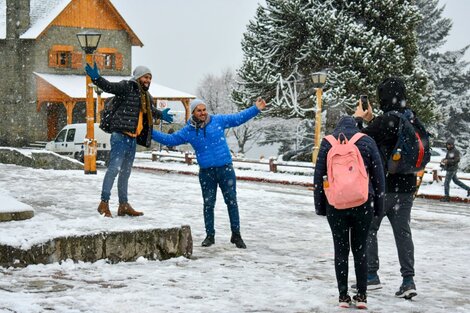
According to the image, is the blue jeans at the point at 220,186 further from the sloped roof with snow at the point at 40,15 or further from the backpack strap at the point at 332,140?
the sloped roof with snow at the point at 40,15

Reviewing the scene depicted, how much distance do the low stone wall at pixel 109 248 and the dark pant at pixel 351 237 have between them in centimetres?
237

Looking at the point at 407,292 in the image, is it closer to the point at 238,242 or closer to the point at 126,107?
the point at 238,242

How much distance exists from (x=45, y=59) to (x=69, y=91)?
4704 millimetres

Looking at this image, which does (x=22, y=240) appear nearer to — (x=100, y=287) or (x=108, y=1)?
(x=100, y=287)

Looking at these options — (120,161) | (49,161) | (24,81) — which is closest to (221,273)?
(120,161)

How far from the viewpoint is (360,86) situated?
106 ft

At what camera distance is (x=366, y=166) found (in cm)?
584

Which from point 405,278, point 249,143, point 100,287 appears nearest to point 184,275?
point 100,287

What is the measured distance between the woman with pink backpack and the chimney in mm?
41640

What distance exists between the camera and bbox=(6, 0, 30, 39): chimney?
4450 cm

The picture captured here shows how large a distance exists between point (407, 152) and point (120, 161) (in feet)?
12.2

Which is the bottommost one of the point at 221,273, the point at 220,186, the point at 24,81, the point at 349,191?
the point at 221,273

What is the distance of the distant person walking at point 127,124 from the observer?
8555 millimetres

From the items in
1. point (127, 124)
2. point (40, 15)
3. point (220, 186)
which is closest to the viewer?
point (127, 124)
